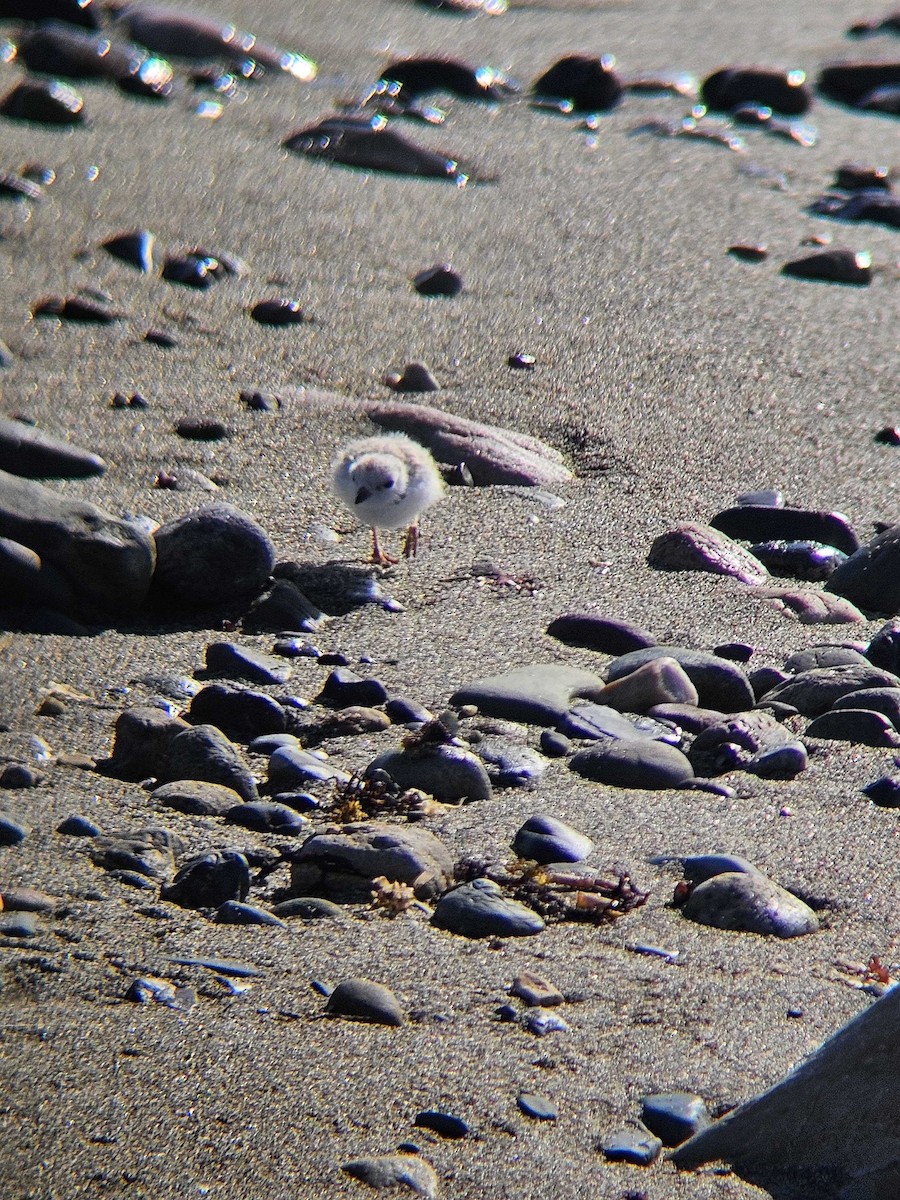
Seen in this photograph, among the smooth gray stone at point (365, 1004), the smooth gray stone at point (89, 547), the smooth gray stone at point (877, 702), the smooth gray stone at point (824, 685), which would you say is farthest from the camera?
the smooth gray stone at point (89, 547)

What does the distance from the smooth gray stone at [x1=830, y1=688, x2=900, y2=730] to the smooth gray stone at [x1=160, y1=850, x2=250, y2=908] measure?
142cm

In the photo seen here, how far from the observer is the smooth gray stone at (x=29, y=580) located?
3.62 m

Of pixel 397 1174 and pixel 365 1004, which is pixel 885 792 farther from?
pixel 397 1174

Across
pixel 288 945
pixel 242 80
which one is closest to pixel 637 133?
pixel 242 80

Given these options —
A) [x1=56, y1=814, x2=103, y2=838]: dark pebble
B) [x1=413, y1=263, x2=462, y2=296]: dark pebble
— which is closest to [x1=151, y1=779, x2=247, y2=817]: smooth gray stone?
[x1=56, y1=814, x2=103, y2=838]: dark pebble

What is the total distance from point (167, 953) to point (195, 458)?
247 cm

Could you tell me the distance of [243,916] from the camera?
2449 mm

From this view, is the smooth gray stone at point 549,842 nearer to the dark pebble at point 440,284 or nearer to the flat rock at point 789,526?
the flat rock at point 789,526

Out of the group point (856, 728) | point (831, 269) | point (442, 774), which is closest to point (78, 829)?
point (442, 774)

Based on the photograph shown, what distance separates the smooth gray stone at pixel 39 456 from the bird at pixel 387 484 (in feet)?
2.41

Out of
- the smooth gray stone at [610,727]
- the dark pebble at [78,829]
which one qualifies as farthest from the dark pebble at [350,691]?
the dark pebble at [78,829]

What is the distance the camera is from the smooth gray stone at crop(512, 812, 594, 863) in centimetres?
269

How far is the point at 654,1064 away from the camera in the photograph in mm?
2125

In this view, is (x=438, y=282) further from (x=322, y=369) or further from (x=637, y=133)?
(x=637, y=133)
